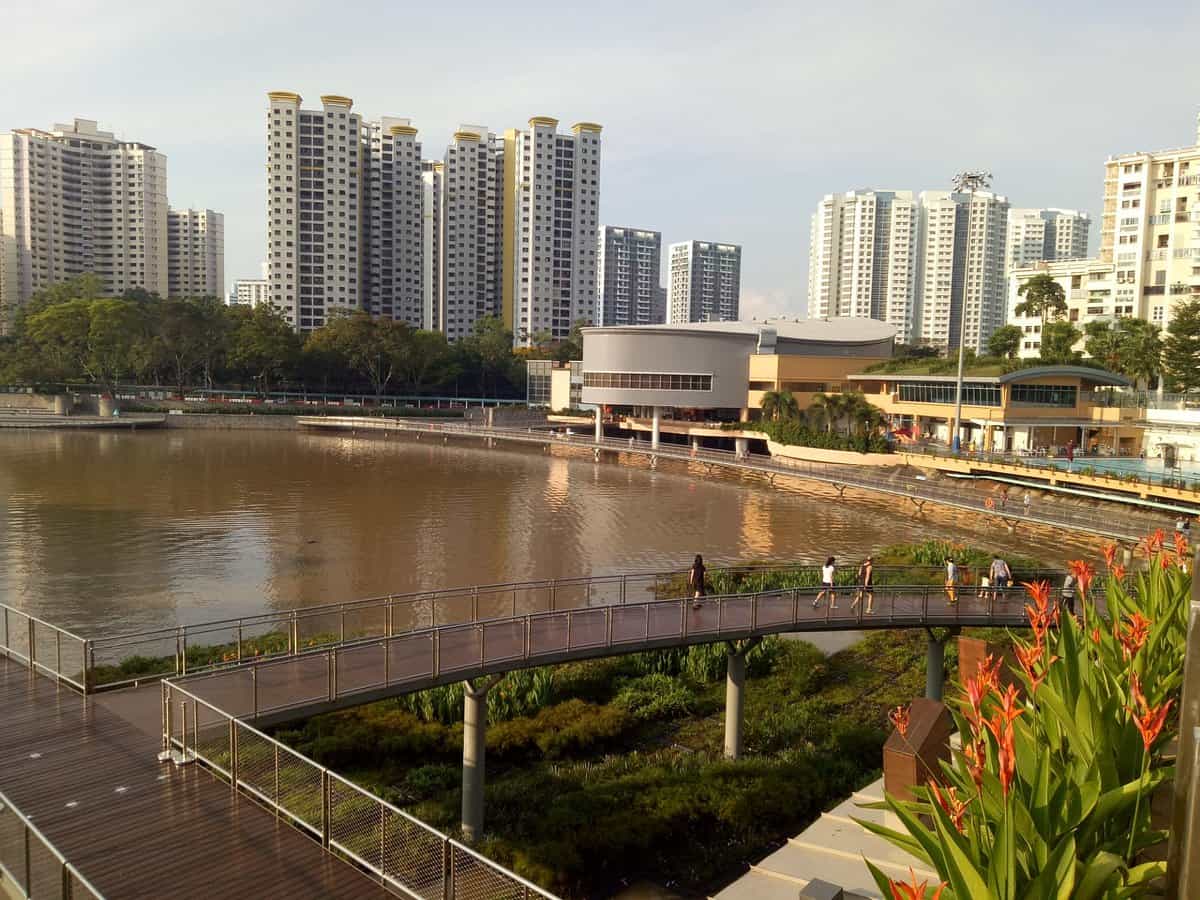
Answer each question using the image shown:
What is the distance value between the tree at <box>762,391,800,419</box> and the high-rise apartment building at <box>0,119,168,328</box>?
13244cm

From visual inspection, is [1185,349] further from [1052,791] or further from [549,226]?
[549,226]

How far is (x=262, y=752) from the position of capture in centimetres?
978

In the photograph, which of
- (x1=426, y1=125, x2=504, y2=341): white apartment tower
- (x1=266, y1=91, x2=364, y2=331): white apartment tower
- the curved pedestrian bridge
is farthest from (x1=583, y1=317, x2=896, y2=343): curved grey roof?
(x1=426, y1=125, x2=504, y2=341): white apartment tower

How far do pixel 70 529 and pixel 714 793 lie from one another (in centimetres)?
3304

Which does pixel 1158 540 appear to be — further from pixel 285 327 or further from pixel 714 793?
pixel 285 327

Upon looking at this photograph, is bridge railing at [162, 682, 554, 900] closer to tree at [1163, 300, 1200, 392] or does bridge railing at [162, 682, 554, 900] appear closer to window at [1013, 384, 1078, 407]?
window at [1013, 384, 1078, 407]

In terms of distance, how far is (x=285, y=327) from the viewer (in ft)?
353

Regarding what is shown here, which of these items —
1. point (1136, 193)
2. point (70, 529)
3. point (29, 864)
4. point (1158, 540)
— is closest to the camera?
point (29, 864)

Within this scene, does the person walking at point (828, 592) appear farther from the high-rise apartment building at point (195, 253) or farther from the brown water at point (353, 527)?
the high-rise apartment building at point (195, 253)

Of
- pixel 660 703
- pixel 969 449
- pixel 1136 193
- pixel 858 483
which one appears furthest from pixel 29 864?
pixel 1136 193

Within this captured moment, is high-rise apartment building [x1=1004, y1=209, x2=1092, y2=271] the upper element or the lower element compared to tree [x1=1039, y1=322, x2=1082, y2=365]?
upper

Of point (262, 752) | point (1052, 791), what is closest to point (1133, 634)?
point (1052, 791)

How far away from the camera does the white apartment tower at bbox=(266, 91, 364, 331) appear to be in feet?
465

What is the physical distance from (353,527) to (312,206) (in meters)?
117
